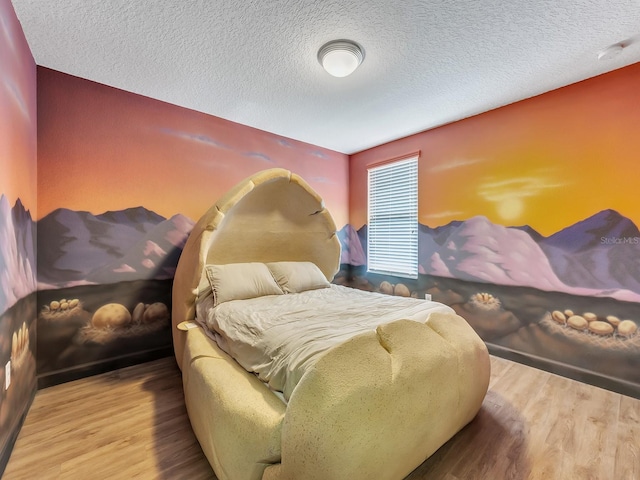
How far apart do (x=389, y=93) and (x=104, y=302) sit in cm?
307

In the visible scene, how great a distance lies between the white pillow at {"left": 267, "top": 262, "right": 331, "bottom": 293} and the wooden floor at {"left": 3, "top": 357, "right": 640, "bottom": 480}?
119 cm

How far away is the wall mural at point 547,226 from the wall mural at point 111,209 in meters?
2.62

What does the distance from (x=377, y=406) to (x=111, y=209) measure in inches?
102

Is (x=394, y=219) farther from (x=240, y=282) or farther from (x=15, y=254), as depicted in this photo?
(x=15, y=254)

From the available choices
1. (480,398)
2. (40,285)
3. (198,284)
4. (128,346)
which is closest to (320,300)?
(198,284)

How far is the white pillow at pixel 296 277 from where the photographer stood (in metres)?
2.73

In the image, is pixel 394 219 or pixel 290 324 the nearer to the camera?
pixel 290 324

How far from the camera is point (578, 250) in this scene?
2289 millimetres

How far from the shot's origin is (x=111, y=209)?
7.81 ft

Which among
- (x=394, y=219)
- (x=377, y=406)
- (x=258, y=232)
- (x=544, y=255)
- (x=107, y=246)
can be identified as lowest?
(x=377, y=406)

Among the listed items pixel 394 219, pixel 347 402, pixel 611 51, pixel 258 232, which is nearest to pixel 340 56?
pixel 258 232

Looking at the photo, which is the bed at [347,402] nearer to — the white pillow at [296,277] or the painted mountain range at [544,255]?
the white pillow at [296,277]

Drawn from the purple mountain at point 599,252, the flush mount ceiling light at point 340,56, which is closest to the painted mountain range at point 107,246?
the flush mount ceiling light at point 340,56

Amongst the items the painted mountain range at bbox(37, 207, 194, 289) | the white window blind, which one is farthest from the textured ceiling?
the painted mountain range at bbox(37, 207, 194, 289)
